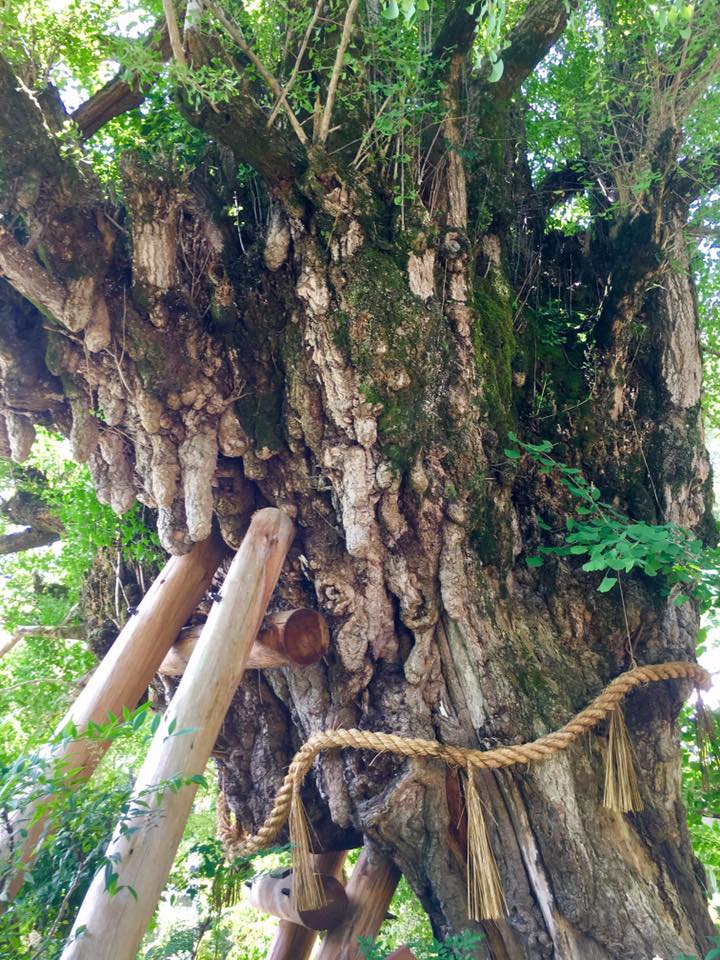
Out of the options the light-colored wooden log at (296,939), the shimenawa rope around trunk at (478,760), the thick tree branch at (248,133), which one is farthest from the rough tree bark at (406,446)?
the light-colored wooden log at (296,939)

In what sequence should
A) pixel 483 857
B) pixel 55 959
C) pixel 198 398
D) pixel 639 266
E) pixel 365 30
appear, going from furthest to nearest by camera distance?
pixel 639 266 → pixel 198 398 → pixel 365 30 → pixel 483 857 → pixel 55 959

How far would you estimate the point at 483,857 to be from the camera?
9.18ft

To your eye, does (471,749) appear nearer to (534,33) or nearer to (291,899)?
(291,899)

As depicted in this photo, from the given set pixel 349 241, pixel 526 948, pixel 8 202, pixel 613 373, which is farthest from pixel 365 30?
pixel 526 948

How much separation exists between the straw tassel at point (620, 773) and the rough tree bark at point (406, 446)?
3.7 inches

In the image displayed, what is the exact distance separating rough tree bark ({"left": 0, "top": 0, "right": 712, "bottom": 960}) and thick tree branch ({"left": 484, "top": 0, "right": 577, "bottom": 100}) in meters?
0.01

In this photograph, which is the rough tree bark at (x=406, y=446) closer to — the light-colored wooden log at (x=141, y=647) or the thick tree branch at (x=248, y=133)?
the thick tree branch at (x=248, y=133)

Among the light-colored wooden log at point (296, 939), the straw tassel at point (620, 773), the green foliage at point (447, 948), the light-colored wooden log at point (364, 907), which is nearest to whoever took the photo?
the green foliage at point (447, 948)

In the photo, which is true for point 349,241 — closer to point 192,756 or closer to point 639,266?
point 639,266

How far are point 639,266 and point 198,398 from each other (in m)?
2.21

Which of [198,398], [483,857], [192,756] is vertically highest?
[198,398]

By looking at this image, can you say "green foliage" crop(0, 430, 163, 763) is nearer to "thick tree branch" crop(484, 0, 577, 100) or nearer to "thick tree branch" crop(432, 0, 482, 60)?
"thick tree branch" crop(432, 0, 482, 60)

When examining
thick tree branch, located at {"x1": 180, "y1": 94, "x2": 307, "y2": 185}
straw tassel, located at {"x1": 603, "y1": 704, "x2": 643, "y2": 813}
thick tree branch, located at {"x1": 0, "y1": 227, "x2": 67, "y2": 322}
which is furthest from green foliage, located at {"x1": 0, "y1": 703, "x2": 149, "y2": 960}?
thick tree branch, located at {"x1": 180, "y1": 94, "x2": 307, "y2": 185}

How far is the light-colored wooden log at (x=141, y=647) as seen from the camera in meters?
2.88
